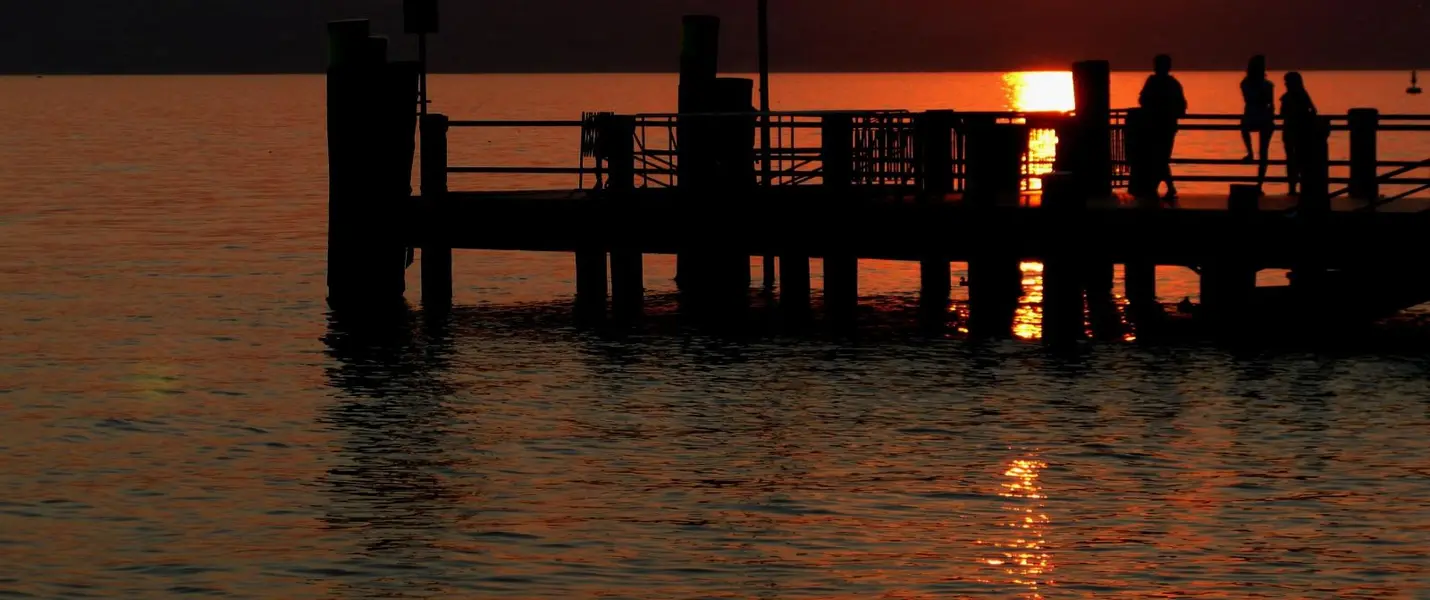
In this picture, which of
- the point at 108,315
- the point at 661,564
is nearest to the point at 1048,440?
the point at 661,564

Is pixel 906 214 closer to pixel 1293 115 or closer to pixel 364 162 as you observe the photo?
pixel 1293 115

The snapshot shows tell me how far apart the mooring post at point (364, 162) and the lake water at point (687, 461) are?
95 cm

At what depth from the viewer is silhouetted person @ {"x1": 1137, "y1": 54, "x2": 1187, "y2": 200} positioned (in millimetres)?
28163

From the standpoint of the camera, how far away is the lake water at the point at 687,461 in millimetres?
16344

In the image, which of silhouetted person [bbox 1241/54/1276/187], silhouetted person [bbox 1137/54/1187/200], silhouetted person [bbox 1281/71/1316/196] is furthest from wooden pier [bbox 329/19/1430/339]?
silhouetted person [bbox 1241/54/1276/187]

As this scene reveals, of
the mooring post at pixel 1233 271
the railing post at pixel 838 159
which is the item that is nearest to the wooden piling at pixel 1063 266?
the mooring post at pixel 1233 271

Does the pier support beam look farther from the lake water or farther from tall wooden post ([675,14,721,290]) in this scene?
the lake water

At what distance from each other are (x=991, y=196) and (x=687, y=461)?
772 cm

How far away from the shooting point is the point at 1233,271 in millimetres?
26203

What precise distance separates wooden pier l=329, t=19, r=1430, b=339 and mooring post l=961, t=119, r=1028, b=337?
3cm

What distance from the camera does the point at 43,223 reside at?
58.1 meters

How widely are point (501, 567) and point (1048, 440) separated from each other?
653cm

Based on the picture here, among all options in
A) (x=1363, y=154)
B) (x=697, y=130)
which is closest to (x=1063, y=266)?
(x=1363, y=154)

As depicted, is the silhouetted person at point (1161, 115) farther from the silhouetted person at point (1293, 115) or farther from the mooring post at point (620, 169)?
the mooring post at point (620, 169)
